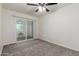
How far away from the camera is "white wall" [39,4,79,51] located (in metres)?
3.02

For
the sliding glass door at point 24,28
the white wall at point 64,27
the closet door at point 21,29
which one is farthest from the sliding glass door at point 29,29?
the white wall at point 64,27

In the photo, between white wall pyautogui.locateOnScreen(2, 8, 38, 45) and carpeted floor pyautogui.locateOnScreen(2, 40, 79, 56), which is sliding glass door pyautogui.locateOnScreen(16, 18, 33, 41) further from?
carpeted floor pyautogui.locateOnScreen(2, 40, 79, 56)

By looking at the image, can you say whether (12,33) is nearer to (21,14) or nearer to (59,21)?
(21,14)

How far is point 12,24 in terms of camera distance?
4.05 metres

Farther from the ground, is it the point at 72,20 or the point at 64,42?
the point at 72,20

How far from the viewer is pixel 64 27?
353 centimetres

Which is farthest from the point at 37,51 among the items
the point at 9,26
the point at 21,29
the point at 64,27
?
the point at 21,29

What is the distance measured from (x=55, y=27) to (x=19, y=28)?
105 inches

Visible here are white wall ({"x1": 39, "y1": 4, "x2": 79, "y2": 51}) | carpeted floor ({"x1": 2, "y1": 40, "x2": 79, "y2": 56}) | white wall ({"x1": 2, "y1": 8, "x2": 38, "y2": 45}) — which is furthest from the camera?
white wall ({"x1": 2, "y1": 8, "x2": 38, "y2": 45})

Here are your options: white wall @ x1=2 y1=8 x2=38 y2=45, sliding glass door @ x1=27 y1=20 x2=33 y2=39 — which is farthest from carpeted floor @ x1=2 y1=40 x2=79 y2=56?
sliding glass door @ x1=27 y1=20 x2=33 y2=39

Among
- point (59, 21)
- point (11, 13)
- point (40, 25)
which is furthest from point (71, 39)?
point (11, 13)

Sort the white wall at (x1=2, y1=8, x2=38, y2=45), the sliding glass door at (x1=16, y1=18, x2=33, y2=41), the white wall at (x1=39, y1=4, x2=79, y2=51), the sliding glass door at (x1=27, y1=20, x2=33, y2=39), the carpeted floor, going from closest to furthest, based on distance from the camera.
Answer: the carpeted floor
the white wall at (x1=39, y1=4, x2=79, y2=51)
the white wall at (x1=2, y1=8, x2=38, y2=45)
the sliding glass door at (x1=16, y1=18, x2=33, y2=41)
the sliding glass door at (x1=27, y1=20, x2=33, y2=39)

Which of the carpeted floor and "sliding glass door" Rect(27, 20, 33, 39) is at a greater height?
"sliding glass door" Rect(27, 20, 33, 39)

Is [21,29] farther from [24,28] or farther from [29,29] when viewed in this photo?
[29,29]
